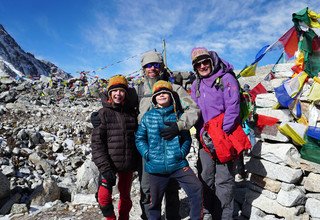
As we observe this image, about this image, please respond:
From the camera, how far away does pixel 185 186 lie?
3.63 m

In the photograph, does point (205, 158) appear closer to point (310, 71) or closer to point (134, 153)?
point (134, 153)

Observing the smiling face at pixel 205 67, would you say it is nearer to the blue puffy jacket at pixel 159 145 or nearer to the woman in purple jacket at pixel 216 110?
the woman in purple jacket at pixel 216 110

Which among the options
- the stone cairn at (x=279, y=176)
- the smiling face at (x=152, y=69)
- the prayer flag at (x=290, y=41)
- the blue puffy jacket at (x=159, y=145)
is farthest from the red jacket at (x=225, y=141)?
the prayer flag at (x=290, y=41)

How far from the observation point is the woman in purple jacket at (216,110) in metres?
3.70

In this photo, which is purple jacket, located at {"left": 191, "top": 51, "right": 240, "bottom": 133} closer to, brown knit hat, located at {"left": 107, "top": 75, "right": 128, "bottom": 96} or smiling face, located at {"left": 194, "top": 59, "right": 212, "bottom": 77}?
smiling face, located at {"left": 194, "top": 59, "right": 212, "bottom": 77}

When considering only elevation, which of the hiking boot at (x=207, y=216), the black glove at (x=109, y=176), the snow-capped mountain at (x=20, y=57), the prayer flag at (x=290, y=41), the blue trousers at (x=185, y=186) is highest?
the snow-capped mountain at (x=20, y=57)

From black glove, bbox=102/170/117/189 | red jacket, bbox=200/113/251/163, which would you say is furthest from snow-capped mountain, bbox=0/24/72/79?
red jacket, bbox=200/113/251/163

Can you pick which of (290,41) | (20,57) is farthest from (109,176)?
(20,57)

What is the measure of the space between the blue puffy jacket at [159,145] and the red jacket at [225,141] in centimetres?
33

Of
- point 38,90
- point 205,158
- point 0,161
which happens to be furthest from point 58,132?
point 38,90

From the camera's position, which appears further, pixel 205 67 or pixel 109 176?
pixel 205 67

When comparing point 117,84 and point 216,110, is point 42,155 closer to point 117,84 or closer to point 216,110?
point 117,84

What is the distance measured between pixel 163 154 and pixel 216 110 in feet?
2.92

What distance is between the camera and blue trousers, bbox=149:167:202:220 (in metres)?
3.61
